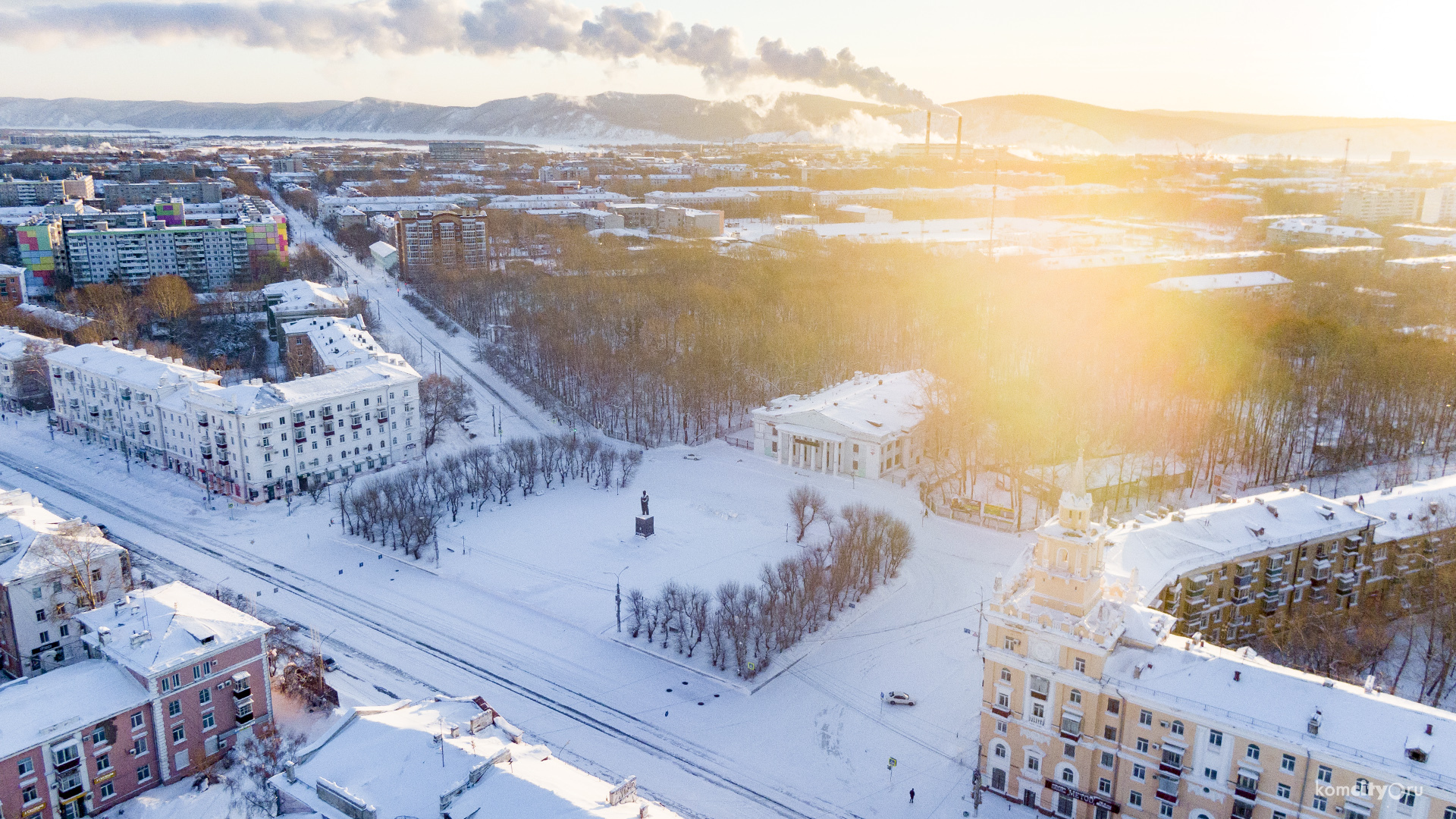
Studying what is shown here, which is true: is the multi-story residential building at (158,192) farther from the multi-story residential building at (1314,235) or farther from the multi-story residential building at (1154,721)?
the multi-story residential building at (1154,721)

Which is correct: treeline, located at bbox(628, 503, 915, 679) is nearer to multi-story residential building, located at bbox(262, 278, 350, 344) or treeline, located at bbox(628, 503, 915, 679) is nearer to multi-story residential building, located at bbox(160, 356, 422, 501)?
multi-story residential building, located at bbox(160, 356, 422, 501)

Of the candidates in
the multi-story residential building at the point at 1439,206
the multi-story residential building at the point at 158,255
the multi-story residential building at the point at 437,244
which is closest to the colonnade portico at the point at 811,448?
the multi-story residential building at the point at 437,244

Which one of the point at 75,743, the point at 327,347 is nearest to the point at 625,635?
the point at 75,743

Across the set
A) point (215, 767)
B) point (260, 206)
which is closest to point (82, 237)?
point (260, 206)

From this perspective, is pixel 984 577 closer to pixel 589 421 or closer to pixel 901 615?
pixel 901 615

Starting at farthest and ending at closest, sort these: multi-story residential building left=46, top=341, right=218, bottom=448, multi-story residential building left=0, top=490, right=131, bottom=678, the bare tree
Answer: multi-story residential building left=46, top=341, right=218, bottom=448
the bare tree
multi-story residential building left=0, top=490, right=131, bottom=678

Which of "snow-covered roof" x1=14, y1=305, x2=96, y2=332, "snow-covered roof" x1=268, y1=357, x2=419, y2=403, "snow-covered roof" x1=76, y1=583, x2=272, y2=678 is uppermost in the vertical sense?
"snow-covered roof" x1=268, y1=357, x2=419, y2=403

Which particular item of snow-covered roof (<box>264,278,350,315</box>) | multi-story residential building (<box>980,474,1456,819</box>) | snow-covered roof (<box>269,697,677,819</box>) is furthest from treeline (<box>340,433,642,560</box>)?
snow-covered roof (<box>264,278,350,315</box>)

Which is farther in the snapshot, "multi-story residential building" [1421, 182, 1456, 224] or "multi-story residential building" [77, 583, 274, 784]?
"multi-story residential building" [1421, 182, 1456, 224]
